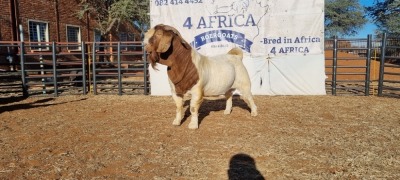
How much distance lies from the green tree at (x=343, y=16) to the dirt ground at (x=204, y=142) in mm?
28983

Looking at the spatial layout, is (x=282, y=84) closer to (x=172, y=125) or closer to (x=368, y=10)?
(x=172, y=125)

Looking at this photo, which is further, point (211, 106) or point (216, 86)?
point (211, 106)

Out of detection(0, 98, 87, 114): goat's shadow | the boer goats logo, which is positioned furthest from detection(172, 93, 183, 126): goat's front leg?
detection(0, 98, 87, 114): goat's shadow

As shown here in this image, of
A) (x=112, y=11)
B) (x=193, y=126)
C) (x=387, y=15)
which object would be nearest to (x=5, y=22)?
(x=112, y=11)

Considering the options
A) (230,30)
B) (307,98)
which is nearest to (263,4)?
(230,30)

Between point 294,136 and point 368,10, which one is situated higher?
point 368,10

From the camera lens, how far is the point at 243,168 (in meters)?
3.84

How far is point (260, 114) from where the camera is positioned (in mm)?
6906

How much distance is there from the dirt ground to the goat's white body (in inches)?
17.2

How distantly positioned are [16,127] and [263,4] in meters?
6.97

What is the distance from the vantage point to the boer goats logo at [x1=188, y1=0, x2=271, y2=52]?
9234 mm

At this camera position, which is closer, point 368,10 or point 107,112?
point 107,112

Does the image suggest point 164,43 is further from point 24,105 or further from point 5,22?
point 5,22

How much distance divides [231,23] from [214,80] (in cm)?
408
